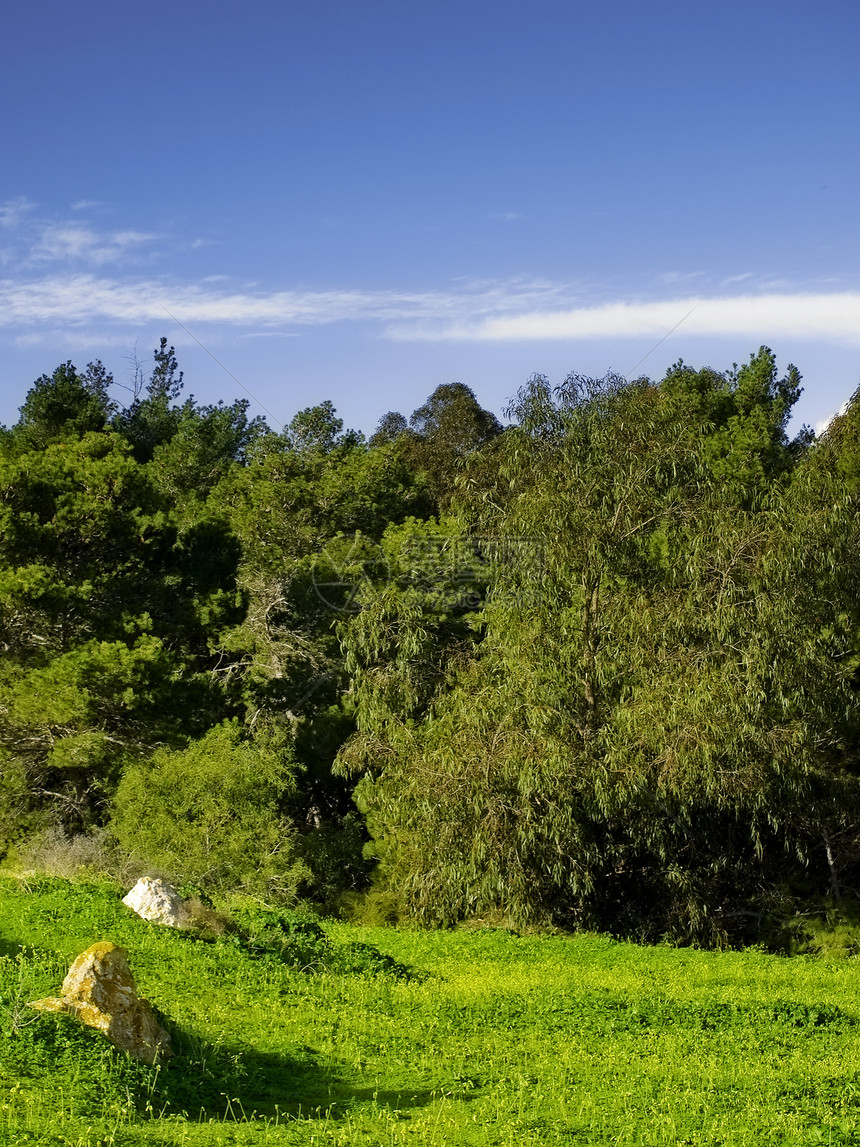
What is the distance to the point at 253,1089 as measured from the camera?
834 centimetres

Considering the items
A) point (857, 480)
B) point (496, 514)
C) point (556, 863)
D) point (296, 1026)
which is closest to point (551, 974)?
point (556, 863)

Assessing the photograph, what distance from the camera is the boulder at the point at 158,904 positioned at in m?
13.7

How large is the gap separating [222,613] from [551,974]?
1626 centimetres

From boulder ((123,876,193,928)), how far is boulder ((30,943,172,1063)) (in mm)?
5033

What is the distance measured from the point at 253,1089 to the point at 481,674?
12.5 meters

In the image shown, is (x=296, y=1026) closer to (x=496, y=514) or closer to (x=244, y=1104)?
(x=244, y=1104)

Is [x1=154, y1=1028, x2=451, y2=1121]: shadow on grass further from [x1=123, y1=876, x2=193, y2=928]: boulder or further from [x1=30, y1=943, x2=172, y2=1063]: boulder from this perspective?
[x1=123, y1=876, x2=193, y2=928]: boulder

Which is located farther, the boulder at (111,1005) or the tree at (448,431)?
the tree at (448,431)

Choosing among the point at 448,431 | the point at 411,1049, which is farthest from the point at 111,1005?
the point at 448,431

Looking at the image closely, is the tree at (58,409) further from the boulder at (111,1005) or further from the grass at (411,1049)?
the boulder at (111,1005)

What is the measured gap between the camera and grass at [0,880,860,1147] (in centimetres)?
736

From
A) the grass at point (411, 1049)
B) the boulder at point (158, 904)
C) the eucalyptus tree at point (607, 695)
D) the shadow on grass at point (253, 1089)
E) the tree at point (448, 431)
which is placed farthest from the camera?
the tree at point (448, 431)

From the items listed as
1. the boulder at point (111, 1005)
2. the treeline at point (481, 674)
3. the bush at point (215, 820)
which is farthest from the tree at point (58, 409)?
the boulder at point (111, 1005)

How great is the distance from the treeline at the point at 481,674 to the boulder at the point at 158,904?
20.2ft
